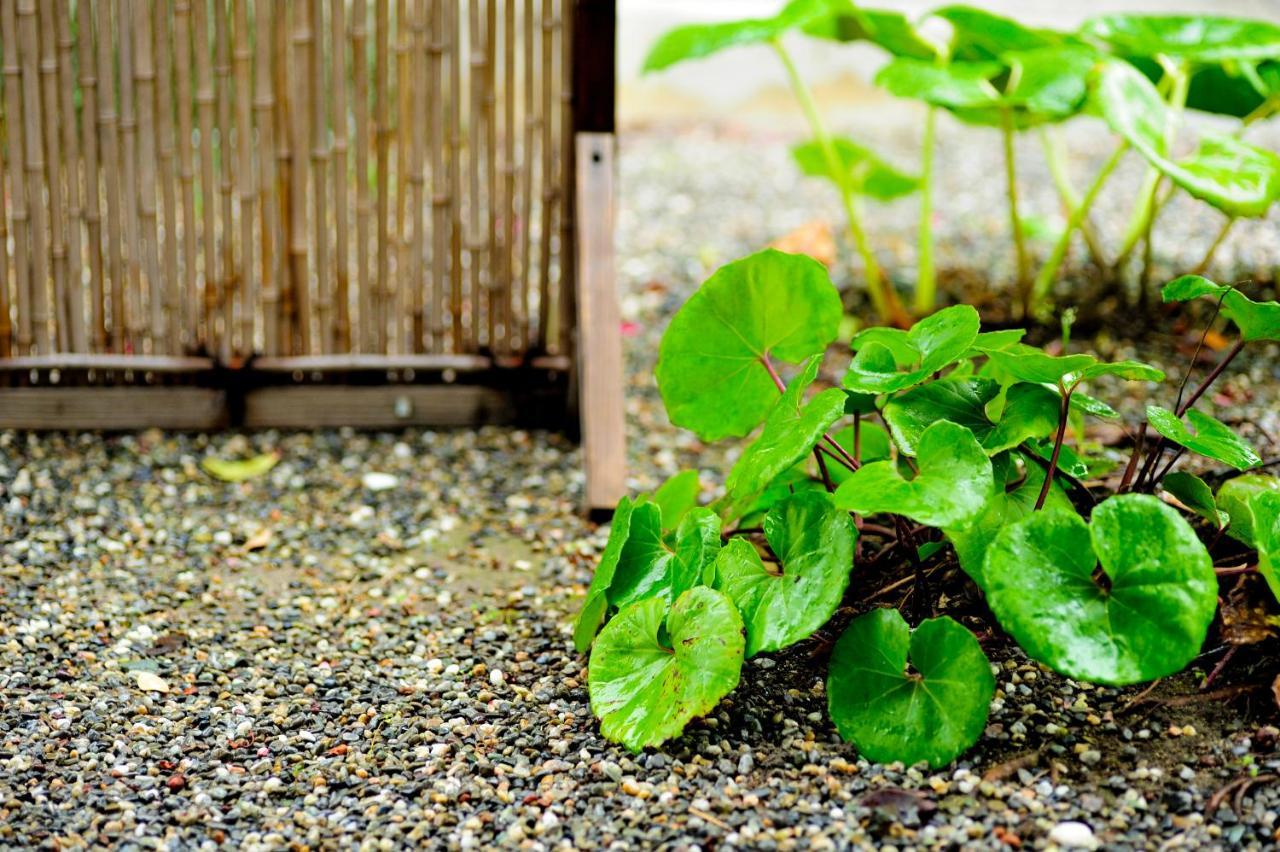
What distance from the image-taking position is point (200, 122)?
93.7 inches

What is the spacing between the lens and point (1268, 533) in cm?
142

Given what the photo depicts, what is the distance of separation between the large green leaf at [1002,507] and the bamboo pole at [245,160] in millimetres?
1526

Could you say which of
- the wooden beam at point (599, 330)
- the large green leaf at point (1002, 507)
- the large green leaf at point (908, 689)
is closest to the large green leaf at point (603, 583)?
the large green leaf at point (908, 689)

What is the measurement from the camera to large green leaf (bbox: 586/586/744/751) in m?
1.45

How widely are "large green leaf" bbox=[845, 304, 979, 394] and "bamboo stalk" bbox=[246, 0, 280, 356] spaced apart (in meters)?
1.32

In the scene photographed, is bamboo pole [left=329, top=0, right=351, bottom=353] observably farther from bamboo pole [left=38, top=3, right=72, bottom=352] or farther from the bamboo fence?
bamboo pole [left=38, top=3, right=72, bottom=352]

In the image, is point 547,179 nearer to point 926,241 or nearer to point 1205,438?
point 926,241

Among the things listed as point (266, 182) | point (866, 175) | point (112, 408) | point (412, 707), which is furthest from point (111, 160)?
point (866, 175)

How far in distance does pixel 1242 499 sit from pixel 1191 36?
1.26 m

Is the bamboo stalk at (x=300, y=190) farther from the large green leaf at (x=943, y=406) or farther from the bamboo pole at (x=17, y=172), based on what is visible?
the large green leaf at (x=943, y=406)

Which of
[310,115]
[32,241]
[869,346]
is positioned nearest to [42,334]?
[32,241]

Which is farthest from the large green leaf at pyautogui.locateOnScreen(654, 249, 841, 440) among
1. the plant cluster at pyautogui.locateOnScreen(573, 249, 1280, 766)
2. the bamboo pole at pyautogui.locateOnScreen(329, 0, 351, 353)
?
the bamboo pole at pyautogui.locateOnScreen(329, 0, 351, 353)

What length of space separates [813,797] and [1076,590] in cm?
37

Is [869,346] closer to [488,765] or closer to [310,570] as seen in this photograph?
[488,765]
